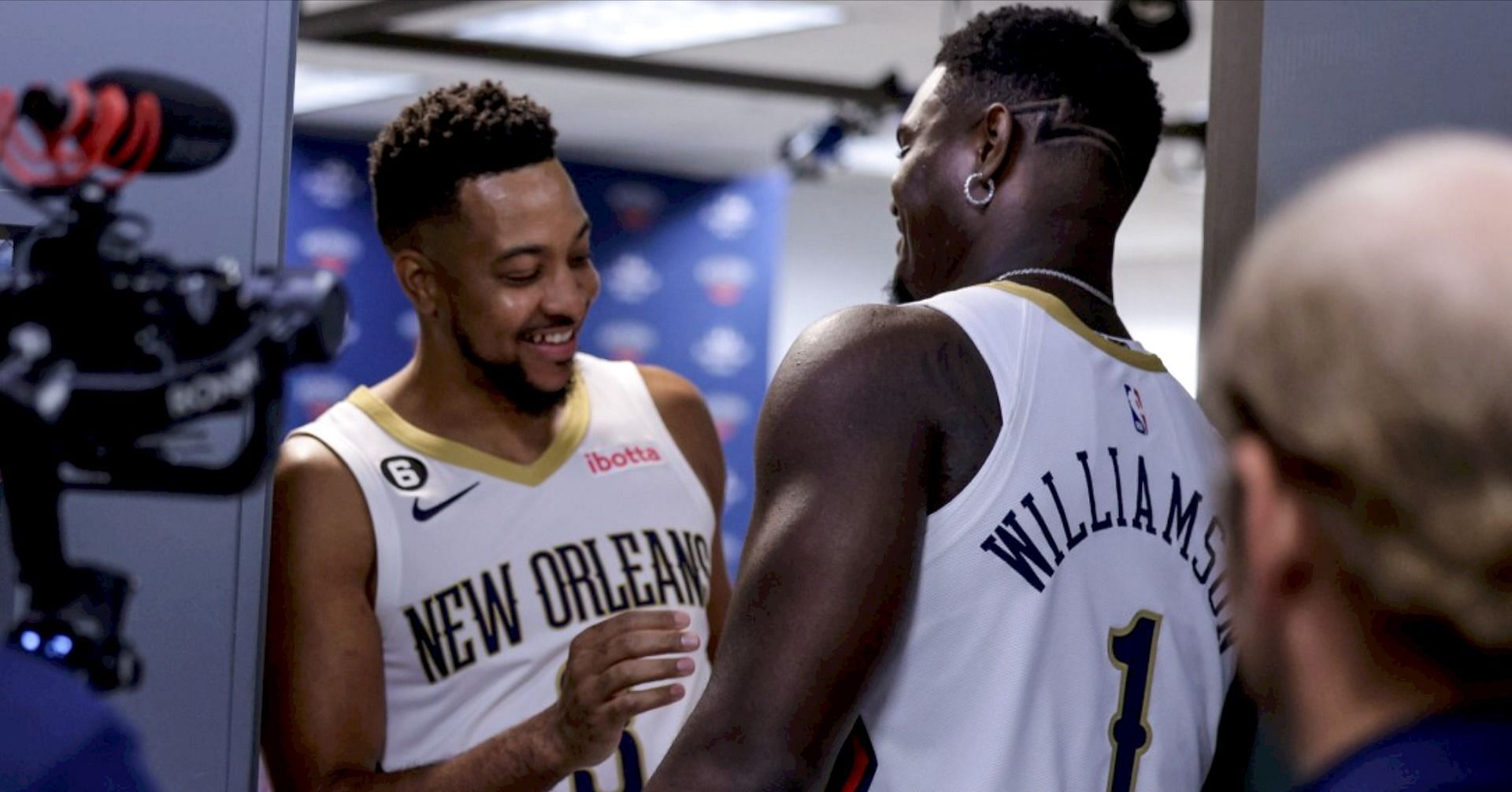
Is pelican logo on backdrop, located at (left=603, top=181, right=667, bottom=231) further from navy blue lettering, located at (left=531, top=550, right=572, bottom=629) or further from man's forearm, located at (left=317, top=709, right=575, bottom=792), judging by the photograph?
man's forearm, located at (left=317, top=709, right=575, bottom=792)

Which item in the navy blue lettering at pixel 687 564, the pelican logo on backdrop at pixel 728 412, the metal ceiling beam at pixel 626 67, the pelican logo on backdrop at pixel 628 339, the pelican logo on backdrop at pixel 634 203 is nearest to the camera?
the navy blue lettering at pixel 687 564

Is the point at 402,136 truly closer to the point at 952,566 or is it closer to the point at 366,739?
the point at 366,739

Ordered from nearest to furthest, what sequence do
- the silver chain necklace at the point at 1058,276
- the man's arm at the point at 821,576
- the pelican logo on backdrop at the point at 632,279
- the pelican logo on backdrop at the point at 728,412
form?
the man's arm at the point at 821,576
the silver chain necklace at the point at 1058,276
the pelican logo on backdrop at the point at 632,279
the pelican logo on backdrop at the point at 728,412

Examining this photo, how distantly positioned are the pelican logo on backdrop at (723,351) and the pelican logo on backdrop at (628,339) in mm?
278

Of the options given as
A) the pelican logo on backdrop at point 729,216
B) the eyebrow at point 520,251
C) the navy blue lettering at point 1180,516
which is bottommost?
the navy blue lettering at point 1180,516

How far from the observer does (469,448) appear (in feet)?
7.57

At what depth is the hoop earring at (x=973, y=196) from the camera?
5.57 feet

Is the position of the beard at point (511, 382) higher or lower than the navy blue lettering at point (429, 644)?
higher

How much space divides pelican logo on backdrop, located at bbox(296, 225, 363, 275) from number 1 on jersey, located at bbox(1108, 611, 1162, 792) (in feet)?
19.6

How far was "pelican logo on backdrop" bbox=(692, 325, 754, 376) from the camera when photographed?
8.30 m

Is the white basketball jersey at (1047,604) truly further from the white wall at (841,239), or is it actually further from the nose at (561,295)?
the white wall at (841,239)

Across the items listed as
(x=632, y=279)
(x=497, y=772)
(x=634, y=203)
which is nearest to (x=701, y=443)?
(x=497, y=772)

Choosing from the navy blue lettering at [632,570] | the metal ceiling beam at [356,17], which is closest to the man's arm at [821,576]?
the navy blue lettering at [632,570]

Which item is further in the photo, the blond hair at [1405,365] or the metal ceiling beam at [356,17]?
the metal ceiling beam at [356,17]
